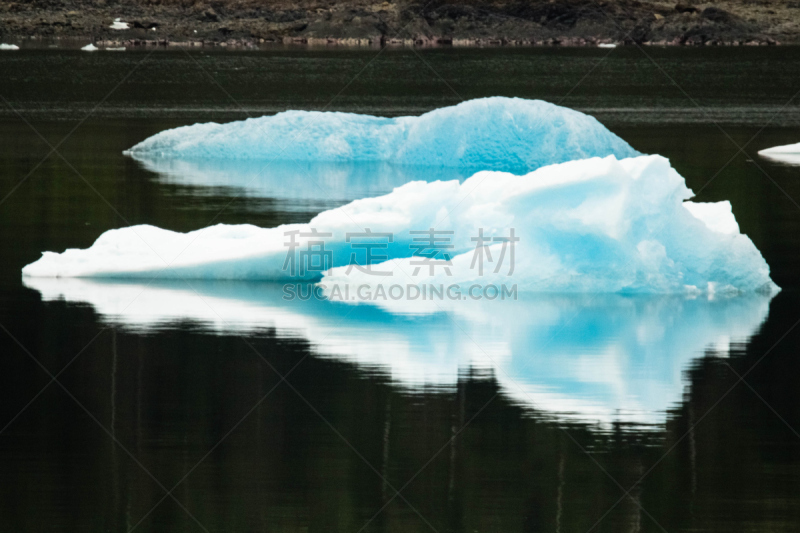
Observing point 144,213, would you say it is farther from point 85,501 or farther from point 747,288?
point 85,501

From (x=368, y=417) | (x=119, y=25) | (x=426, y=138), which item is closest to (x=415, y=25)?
(x=119, y=25)

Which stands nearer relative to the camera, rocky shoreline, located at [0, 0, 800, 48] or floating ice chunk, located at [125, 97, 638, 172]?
floating ice chunk, located at [125, 97, 638, 172]

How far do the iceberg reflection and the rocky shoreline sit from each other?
98.7m

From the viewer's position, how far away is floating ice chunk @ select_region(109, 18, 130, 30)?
11206cm

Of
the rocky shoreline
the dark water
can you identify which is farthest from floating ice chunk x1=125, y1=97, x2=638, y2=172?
the rocky shoreline

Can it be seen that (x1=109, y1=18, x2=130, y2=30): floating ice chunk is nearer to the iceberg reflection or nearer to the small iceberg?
the small iceberg

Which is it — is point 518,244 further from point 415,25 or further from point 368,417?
point 415,25

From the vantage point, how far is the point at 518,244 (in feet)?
35.2

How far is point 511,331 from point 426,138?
1214 centimetres

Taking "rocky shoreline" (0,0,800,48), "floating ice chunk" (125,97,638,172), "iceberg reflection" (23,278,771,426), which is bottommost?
"rocky shoreline" (0,0,800,48)

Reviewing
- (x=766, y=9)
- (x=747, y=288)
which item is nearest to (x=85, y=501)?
(x=747, y=288)

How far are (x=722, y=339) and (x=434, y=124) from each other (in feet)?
40.3

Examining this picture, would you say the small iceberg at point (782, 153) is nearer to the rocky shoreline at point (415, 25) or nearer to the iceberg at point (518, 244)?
the iceberg at point (518, 244)

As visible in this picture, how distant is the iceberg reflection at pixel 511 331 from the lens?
7.93 m
